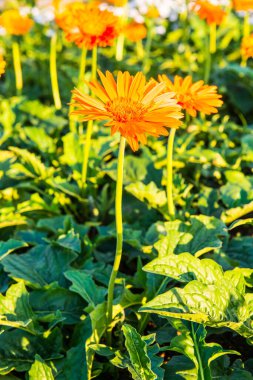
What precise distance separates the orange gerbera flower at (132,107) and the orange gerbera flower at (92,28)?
1.92 feet

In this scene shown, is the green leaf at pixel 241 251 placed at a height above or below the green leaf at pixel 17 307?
above

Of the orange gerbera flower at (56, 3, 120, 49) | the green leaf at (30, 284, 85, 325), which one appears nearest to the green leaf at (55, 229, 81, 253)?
the green leaf at (30, 284, 85, 325)

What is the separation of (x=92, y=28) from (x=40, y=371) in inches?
49.1

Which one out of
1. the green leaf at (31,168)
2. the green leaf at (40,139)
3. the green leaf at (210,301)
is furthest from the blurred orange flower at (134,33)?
the green leaf at (210,301)

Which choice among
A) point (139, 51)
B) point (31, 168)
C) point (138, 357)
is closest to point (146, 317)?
point (138, 357)

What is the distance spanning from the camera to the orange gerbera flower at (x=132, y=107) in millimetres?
1392

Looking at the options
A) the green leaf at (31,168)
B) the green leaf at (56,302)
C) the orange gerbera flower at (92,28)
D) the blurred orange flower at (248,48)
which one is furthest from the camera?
the blurred orange flower at (248,48)

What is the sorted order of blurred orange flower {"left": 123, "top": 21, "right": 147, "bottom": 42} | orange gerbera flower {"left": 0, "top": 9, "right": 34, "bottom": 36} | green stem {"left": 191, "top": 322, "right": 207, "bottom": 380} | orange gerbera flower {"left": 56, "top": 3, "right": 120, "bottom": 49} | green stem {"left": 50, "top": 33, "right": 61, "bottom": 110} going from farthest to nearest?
1. blurred orange flower {"left": 123, "top": 21, "right": 147, "bottom": 42}
2. orange gerbera flower {"left": 0, "top": 9, "right": 34, "bottom": 36}
3. green stem {"left": 50, "top": 33, "right": 61, "bottom": 110}
4. orange gerbera flower {"left": 56, "top": 3, "right": 120, "bottom": 49}
5. green stem {"left": 191, "top": 322, "right": 207, "bottom": 380}

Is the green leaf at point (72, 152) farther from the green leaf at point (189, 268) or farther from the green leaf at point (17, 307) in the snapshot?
the green leaf at point (189, 268)

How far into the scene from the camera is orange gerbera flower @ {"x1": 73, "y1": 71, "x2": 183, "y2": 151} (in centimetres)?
139

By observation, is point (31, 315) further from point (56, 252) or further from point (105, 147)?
point (105, 147)

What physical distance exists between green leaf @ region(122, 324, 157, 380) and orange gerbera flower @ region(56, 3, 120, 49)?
1.11 m

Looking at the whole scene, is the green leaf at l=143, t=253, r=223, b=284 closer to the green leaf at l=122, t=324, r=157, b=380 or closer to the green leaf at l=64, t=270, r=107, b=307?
the green leaf at l=122, t=324, r=157, b=380

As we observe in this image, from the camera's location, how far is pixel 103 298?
6.05 ft
